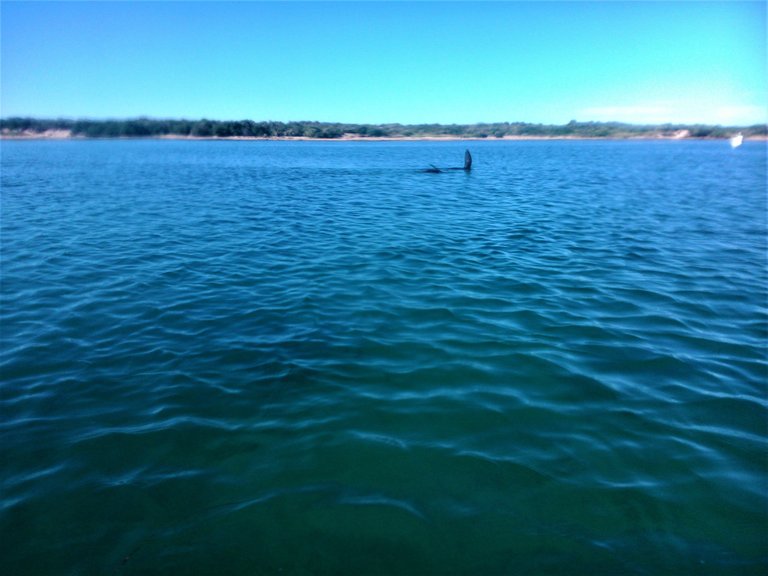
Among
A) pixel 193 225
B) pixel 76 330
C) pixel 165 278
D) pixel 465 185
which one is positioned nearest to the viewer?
pixel 76 330

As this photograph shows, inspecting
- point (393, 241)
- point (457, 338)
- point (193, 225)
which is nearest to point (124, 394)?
point (457, 338)

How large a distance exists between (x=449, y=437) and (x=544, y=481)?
122 cm

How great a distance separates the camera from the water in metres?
4.23

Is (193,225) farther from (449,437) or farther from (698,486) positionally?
(698,486)

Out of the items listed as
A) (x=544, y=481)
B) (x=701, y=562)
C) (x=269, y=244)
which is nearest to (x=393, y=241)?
(x=269, y=244)

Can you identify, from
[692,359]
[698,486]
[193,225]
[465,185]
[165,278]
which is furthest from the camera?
[465,185]

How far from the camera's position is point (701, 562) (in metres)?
4.00

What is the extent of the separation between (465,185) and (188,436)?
101 ft

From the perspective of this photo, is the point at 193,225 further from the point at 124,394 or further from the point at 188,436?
the point at 188,436

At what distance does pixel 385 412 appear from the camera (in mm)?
6141

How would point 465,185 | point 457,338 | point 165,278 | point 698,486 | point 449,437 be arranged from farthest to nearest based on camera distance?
point 465,185 → point 165,278 → point 457,338 → point 449,437 → point 698,486

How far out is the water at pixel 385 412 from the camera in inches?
167

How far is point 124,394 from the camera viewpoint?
21.7 ft

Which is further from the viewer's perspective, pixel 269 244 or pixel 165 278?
pixel 269 244
